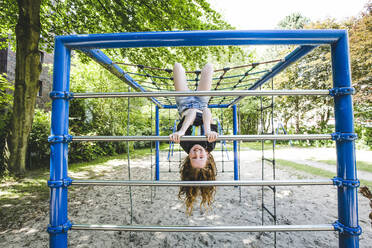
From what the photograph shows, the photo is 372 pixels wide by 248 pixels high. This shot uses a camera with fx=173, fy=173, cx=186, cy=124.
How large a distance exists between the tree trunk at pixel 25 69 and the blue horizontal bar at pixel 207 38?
13.2ft

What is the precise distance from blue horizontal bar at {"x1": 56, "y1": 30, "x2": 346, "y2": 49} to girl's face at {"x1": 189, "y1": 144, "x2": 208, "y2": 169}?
110cm

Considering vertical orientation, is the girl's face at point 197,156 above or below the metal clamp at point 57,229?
above

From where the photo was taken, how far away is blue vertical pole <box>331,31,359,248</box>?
107 cm

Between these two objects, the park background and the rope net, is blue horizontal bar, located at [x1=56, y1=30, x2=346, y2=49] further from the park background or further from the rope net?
the park background

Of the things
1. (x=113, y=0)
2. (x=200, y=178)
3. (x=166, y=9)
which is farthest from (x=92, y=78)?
(x=200, y=178)

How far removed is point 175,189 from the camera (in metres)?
4.29

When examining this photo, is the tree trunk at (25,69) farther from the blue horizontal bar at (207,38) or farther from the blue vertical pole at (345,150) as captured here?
the blue vertical pole at (345,150)

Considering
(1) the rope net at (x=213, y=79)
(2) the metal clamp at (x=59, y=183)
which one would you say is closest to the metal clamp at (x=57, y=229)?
(2) the metal clamp at (x=59, y=183)

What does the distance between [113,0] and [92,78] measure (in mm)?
5262

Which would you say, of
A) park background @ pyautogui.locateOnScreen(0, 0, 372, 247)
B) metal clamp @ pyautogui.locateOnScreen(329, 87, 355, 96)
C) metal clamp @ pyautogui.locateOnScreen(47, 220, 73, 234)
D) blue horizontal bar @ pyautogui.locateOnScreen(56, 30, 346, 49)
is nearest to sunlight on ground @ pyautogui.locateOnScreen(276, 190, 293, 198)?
park background @ pyautogui.locateOnScreen(0, 0, 372, 247)

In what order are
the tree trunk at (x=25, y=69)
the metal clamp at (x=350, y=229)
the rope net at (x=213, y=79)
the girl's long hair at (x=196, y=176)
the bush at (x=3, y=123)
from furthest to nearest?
1. the bush at (x=3, y=123)
2. the tree trunk at (x=25, y=69)
3. the rope net at (x=213, y=79)
4. the girl's long hair at (x=196, y=176)
5. the metal clamp at (x=350, y=229)

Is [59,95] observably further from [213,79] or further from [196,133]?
[213,79]

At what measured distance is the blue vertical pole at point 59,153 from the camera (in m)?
1.10

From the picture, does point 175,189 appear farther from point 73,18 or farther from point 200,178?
point 73,18
